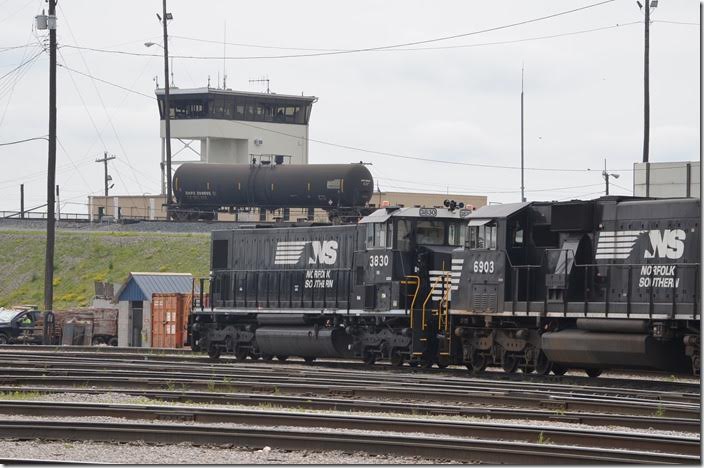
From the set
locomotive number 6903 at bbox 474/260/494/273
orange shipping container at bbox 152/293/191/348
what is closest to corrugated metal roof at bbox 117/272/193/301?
orange shipping container at bbox 152/293/191/348

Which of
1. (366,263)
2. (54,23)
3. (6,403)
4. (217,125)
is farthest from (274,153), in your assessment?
(6,403)

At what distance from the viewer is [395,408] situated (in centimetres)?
1669

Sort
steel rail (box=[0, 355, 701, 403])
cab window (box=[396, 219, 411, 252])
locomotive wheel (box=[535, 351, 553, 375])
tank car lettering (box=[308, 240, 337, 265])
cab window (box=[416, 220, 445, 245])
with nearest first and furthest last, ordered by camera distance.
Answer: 1. steel rail (box=[0, 355, 701, 403])
2. locomotive wheel (box=[535, 351, 553, 375])
3. cab window (box=[396, 219, 411, 252])
4. cab window (box=[416, 220, 445, 245])
5. tank car lettering (box=[308, 240, 337, 265])

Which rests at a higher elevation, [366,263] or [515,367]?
[366,263]

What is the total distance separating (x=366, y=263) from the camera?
2823 centimetres

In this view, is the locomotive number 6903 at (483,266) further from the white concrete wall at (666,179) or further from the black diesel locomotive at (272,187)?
the black diesel locomotive at (272,187)

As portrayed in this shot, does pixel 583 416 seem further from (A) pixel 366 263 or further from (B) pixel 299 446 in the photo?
(A) pixel 366 263

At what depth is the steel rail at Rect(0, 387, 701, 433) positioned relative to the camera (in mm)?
15062

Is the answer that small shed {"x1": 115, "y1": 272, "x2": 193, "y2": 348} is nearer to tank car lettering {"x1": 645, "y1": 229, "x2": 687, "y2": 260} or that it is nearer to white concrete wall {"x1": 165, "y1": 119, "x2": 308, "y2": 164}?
tank car lettering {"x1": 645, "y1": 229, "x2": 687, "y2": 260}

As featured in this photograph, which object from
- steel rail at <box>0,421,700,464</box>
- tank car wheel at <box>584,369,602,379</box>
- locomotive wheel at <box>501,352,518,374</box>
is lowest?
tank car wheel at <box>584,369,602,379</box>

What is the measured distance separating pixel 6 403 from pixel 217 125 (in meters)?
63.0

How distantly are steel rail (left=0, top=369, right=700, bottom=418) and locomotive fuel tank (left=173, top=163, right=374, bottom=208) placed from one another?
126ft

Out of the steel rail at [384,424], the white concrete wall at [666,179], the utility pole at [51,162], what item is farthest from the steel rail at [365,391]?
the utility pole at [51,162]

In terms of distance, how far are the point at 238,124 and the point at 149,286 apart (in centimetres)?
3642
